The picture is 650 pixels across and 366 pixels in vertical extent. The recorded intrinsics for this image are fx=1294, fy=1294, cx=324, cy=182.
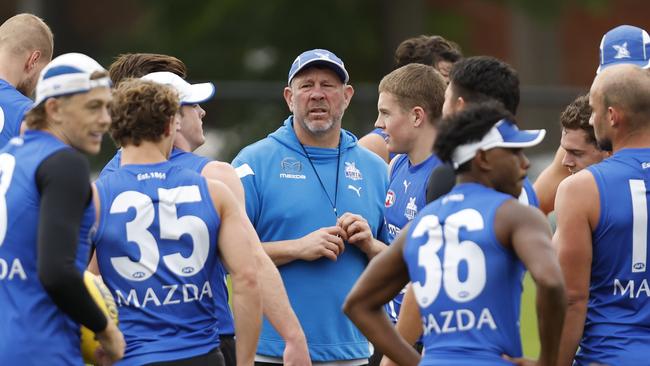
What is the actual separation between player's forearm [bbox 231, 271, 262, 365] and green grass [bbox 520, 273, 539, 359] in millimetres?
5299

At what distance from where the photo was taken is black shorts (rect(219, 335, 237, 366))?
6750 mm

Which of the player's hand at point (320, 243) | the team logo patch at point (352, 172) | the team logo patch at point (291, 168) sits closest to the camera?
the player's hand at point (320, 243)

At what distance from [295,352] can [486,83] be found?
1.73 m

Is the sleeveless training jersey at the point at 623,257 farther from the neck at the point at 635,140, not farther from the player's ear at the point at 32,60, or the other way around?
the player's ear at the point at 32,60

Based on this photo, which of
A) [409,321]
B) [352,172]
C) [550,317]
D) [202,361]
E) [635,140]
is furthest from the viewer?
[352,172]

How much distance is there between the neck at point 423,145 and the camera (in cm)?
717

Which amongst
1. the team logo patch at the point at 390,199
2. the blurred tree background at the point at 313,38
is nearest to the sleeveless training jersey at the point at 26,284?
the team logo patch at the point at 390,199

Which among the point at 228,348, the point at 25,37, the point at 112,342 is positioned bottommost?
the point at 228,348

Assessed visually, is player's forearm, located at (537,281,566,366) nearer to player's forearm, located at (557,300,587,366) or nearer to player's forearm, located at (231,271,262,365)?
player's forearm, located at (557,300,587,366)

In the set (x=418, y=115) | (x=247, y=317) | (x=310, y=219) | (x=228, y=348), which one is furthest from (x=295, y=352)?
(x=418, y=115)

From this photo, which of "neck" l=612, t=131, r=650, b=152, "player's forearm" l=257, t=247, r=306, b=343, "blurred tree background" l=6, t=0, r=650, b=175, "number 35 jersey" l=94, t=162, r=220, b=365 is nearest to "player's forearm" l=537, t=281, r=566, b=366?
"neck" l=612, t=131, r=650, b=152

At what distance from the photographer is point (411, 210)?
23.4 feet

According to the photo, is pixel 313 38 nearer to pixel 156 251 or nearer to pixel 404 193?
pixel 404 193

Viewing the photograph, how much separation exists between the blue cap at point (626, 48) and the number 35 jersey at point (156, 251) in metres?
2.55
